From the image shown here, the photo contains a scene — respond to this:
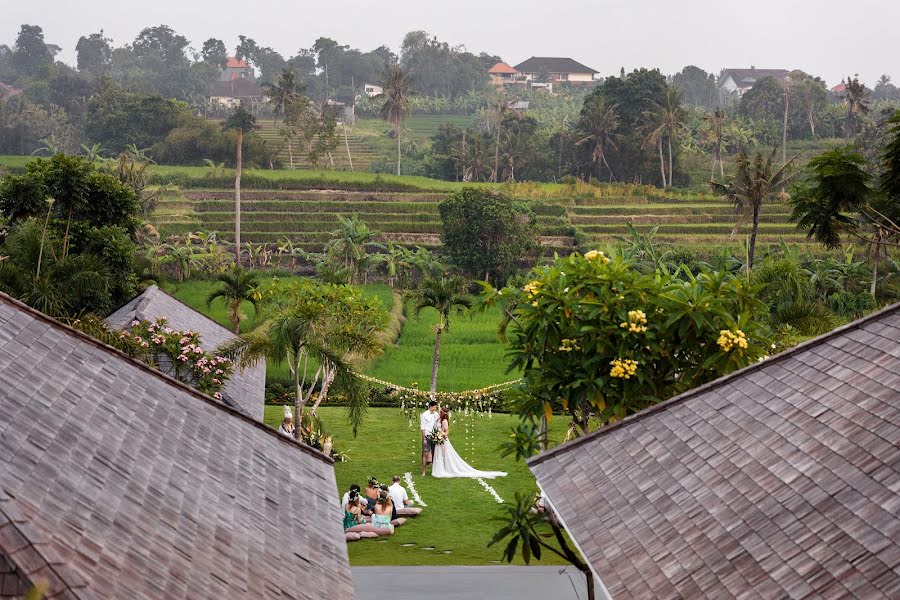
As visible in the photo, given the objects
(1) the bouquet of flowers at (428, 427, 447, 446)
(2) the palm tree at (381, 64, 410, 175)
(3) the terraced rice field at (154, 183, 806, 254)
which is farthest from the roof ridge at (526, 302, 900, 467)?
(2) the palm tree at (381, 64, 410, 175)

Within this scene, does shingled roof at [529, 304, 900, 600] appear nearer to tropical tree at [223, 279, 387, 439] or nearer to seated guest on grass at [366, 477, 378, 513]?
seated guest on grass at [366, 477, 378, 513]

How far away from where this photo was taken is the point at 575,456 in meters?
10.1

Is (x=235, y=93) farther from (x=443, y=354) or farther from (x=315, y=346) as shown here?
(x=315, y=346)

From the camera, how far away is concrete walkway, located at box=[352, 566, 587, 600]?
1303cm

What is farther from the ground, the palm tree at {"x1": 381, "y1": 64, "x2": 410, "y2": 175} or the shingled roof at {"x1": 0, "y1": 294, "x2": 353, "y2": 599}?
the palm tree at {"x1": 381, "y1": 64, "x2": 410, "y2": 175}

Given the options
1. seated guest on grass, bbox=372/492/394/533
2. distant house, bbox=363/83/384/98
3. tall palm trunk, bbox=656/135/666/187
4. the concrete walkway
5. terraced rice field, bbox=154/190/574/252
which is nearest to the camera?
the concrete walkway

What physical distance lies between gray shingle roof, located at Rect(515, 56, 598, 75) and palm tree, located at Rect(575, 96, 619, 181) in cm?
6291

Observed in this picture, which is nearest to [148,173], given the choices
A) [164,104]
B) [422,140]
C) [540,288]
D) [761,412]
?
[164,104]

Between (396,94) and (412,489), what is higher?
(396,94)

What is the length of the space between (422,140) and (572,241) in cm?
3637

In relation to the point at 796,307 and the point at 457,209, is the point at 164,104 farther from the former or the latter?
the point at 796,307

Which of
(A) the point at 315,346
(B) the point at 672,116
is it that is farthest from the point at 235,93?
(A) the point at 315,346

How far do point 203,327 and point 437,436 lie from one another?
6570 millimetres

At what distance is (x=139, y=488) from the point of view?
6828 mm
